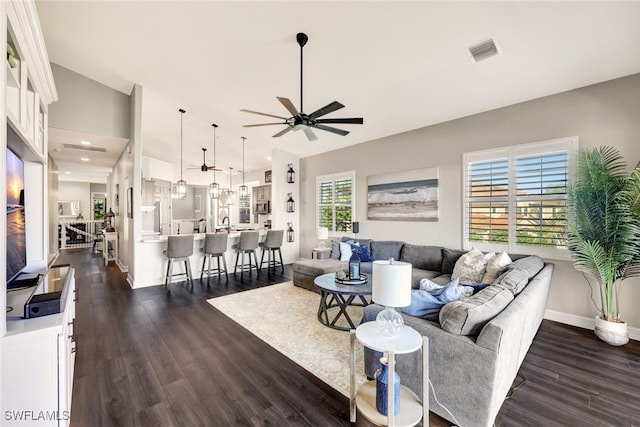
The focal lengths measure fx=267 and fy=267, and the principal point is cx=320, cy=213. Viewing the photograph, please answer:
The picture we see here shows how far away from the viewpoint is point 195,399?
6.77ft

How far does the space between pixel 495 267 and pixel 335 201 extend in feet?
12.7

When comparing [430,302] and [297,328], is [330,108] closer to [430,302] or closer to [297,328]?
[430,302]

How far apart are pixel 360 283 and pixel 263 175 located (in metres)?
6.74

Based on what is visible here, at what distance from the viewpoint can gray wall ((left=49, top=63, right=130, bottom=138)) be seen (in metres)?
4.53

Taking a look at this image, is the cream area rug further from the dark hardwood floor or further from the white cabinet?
the white cabinet

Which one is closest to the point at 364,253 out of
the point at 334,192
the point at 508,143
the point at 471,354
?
the point at 334,192

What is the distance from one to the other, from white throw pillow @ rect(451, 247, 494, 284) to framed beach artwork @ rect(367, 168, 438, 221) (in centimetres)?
104

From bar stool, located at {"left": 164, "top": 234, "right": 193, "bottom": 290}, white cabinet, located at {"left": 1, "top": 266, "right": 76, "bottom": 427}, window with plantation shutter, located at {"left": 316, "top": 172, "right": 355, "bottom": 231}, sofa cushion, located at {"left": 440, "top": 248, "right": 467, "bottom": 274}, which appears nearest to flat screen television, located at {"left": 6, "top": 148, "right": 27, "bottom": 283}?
white cabinet, located at {"left": 1, "top": 266, "right": 76, "bottom": 427}

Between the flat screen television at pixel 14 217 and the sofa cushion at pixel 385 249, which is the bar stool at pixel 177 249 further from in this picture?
the sofa cushion at pixel 385 249

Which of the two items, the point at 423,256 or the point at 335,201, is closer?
the point at 423,256

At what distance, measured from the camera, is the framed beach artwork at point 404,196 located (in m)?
4.83

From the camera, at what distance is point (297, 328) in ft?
10.8

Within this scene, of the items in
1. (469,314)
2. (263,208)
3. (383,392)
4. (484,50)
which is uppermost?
(484,50)

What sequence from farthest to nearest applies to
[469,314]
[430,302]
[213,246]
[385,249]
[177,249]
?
1. [213,246]
2. [385,249]
3. [177,249]
4. [430,302]
5. [469,314]
